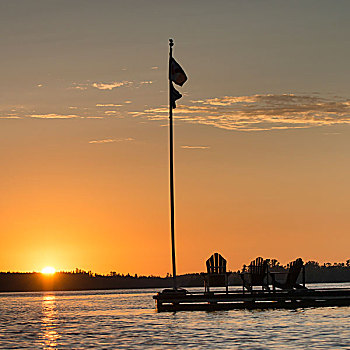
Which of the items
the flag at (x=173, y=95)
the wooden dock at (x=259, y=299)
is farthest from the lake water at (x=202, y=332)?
the flag at (x=173, y=95)

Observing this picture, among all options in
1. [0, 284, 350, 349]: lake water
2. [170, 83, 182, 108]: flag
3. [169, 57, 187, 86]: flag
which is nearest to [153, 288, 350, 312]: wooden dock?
[0, 284, 350, 349]: lake water

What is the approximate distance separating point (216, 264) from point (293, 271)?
585cm

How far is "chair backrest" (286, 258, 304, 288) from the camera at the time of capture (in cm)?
5581

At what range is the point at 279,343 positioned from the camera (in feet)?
123

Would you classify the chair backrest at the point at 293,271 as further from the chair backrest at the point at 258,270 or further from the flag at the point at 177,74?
the flag at the point at 177,74

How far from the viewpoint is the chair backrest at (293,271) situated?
5581 cm

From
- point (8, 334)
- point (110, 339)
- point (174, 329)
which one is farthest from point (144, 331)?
point (8, 334)

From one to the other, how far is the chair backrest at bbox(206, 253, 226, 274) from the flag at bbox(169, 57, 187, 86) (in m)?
12.0

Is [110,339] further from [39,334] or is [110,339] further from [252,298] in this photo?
[252,298]

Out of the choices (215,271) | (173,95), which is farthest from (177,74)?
(215,271)

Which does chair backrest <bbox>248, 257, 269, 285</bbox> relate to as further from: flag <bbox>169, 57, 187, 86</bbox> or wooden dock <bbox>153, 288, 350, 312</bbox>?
flag <bbox>169, 57, 187, 86</bbox>

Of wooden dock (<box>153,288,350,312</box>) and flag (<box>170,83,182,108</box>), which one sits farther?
wooden dock (<box>153,288,350,312</box>)

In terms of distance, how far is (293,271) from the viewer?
56.4 meters

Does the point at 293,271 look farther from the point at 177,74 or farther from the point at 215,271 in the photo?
the point at 177,74
